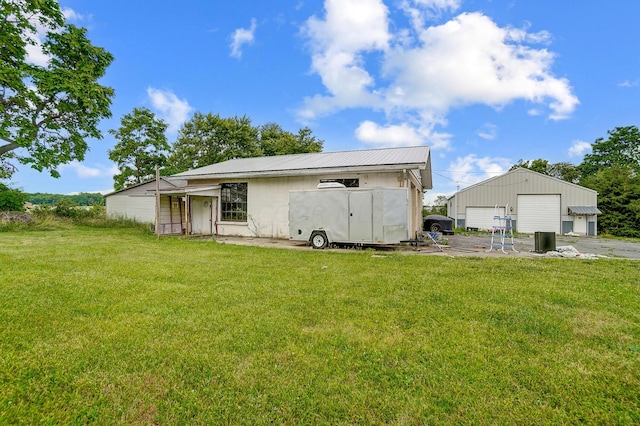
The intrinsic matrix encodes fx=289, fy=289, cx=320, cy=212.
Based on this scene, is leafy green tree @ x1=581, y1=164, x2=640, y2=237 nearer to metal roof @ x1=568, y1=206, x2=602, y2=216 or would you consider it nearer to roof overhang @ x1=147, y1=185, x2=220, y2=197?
metal roof @ x1=568, y1=206, x2=602, y2=216

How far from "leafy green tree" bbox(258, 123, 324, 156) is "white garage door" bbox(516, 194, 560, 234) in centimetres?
1992

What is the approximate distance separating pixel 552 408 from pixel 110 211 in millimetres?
25567

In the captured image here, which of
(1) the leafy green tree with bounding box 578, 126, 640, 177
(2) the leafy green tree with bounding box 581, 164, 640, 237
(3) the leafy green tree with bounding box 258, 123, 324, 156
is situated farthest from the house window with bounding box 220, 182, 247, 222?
(1) the leafy green tree with bounding box 578, 126, 640, 177

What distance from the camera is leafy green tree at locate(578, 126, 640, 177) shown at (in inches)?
1272

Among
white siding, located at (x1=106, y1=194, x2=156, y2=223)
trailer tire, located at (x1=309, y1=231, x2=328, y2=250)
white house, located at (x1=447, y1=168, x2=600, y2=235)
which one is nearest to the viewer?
trailer tire, located at (x1=309, y1=231, x2=328, y2=250)

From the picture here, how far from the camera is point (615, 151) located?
3331 cm

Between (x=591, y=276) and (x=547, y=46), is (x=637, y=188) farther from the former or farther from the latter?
(x=591, y=276)

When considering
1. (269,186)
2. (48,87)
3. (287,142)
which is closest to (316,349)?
(269,186)

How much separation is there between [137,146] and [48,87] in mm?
10568

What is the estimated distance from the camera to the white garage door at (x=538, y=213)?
66.2ft

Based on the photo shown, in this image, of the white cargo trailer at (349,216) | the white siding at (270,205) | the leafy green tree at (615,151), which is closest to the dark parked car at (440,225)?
the white siding at (270,205)

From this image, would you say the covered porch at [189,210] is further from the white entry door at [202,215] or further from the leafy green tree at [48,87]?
the leafy green tree at [48,87]

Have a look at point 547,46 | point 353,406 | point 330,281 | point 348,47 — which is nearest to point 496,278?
point 330,281

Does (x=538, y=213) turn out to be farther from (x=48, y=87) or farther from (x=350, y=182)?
(x=48, y=87)
